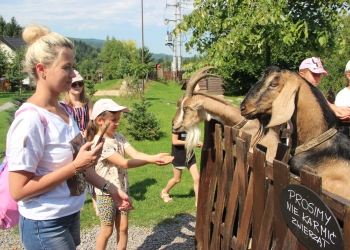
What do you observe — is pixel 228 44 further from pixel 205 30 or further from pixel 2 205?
pixel 2 205

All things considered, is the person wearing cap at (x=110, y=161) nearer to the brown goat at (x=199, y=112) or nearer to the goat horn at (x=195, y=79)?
the brown goat at (x=199, y=112)

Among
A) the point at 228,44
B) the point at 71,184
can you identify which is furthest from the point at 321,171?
the point at 228,44

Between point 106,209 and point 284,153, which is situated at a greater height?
point 284,153

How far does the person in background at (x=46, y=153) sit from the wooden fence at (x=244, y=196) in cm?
103

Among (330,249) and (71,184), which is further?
(71,184)

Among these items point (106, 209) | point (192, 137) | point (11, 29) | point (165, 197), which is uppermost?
point (11, 29)

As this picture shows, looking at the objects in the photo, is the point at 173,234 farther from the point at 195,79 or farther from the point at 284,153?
the point at 284,153

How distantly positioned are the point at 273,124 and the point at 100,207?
1.83 m

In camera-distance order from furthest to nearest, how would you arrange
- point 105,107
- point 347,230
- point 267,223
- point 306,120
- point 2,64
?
point 2,64 → point 105,107 → point 306,120 → point 267,223 → point 347,230

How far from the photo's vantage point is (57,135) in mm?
2029

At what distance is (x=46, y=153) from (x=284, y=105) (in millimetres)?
1617

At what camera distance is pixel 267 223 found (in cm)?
212

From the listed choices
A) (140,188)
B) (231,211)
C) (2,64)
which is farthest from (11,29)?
A: (231,211)

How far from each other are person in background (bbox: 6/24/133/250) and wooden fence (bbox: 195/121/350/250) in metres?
1.03
